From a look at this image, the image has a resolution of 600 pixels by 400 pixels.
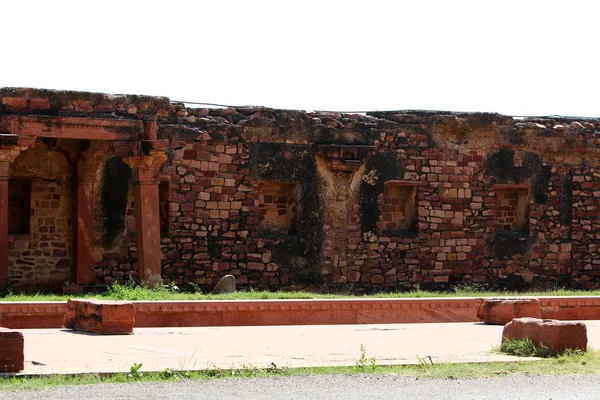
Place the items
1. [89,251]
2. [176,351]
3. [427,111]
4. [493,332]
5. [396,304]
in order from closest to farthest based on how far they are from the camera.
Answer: [176,351], [493,332], [396,304], [89,251], [427,111]

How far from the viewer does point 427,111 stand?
21641 millimetres

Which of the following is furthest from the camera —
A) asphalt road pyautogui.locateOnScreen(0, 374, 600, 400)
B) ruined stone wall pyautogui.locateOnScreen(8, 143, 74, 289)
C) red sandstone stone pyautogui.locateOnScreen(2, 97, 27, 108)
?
ruined stone wall pyautogui.locateOnScreen(8, 143, 74, 289)

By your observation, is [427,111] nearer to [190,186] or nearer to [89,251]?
[190,186]

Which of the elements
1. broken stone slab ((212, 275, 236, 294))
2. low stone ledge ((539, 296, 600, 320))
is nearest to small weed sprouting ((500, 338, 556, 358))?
low stone ledge ((539, 296, 600, 320))

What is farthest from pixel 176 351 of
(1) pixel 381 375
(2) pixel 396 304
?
(2) pixel 396 304

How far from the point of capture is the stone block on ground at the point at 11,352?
8758mm

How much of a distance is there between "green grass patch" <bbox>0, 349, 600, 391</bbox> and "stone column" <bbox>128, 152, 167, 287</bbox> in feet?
26.7

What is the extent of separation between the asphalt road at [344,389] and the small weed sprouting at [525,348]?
1.19 metres

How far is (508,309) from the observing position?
45.8 feet

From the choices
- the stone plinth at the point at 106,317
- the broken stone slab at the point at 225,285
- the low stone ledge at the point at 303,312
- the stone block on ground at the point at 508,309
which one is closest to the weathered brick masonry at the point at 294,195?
the broken stone slab at the point at 225,285

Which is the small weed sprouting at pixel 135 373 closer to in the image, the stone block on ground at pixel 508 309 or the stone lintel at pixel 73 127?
the stone block on ground at pixel 508 309

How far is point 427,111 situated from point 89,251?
7.20 metres

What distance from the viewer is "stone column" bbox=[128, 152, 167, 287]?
17.5m

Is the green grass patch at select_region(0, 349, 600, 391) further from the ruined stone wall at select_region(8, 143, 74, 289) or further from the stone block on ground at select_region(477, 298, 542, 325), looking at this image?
the ruined stone wall at select_region(8, 143, 74, 289)
